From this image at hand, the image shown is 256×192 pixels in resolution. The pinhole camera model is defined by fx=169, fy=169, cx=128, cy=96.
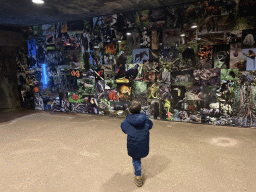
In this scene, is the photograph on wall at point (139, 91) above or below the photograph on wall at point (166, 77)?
below

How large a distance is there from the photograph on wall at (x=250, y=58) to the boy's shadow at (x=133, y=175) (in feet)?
11.1

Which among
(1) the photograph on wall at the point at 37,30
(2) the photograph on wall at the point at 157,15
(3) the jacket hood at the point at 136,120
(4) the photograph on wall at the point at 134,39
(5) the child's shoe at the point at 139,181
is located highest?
(1) the photograph on wall at the point at 37,30

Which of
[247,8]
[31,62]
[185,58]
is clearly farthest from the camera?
[31,62]

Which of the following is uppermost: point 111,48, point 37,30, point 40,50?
point 37,30

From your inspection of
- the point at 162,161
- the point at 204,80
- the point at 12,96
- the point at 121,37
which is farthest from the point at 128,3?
the point at 12,96

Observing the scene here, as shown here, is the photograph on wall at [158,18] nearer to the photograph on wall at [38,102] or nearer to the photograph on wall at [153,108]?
the photograph on wall at [153,108]

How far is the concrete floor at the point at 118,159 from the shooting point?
2.38 meters

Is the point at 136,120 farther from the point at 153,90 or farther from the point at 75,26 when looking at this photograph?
Answer: the point at 75,26

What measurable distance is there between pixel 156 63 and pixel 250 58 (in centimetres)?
247

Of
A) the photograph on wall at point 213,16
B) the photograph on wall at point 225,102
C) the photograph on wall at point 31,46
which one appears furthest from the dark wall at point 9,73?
the photograph on wall at point 225,102

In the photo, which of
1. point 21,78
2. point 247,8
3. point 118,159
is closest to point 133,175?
point 118,159

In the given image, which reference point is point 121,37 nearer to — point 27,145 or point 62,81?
point 62,81

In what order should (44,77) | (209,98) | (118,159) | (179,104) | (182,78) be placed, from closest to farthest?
(118,159) < (209,98) < (182,78) < (179,104) < (44,77)

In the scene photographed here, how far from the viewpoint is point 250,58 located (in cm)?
438
